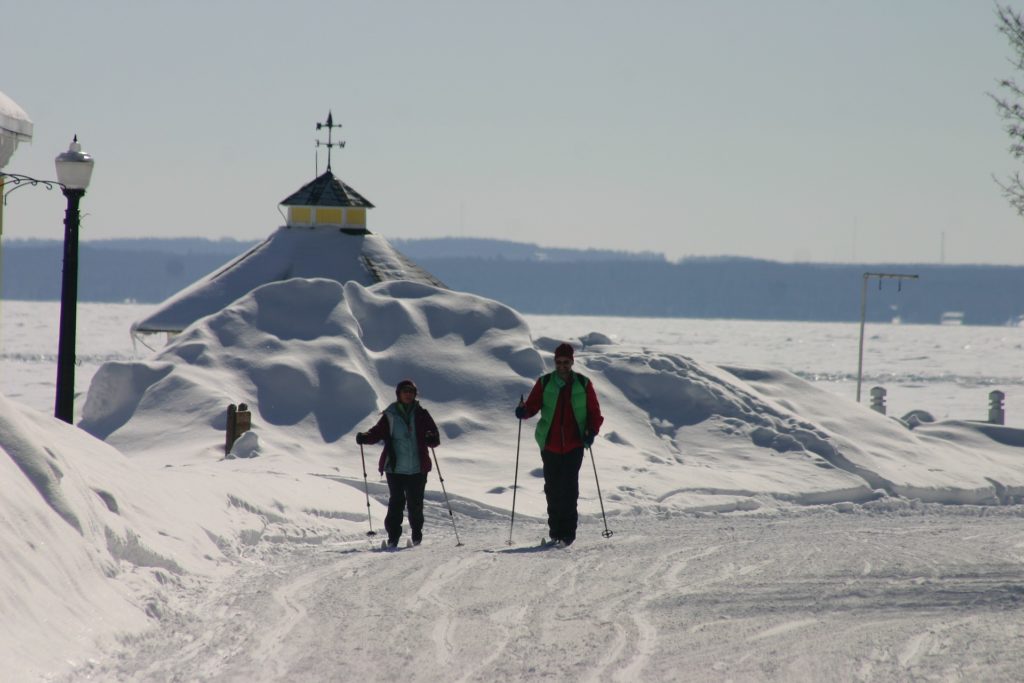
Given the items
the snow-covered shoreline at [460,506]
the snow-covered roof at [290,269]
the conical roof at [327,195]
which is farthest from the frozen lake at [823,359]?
the snow-covered shoreline at [460,506]

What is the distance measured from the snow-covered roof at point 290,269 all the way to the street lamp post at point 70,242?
11570 millimetres

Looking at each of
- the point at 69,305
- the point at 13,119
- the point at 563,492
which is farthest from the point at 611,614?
the point at 13,119

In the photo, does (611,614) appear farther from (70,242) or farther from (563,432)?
(70,242)

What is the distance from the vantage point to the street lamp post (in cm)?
1264

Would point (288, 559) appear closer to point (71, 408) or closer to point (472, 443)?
point (71, 408)

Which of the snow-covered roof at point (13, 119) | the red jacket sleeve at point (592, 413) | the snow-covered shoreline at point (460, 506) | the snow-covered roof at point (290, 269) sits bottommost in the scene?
the snow-covered shoreline at point (460, 506)

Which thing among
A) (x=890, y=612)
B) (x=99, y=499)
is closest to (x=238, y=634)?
(x=99, y=499)

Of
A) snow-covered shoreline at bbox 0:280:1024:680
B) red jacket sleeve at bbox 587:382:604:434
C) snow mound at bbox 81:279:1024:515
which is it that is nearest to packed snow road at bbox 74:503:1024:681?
snow-covered shoreline at bbox 0:280:1024:680

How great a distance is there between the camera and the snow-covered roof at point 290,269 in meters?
24.7

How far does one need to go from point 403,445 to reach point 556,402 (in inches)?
50.9

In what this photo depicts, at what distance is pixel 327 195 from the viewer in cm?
2692

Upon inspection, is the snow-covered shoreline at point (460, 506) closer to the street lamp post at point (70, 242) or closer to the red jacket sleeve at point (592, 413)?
the red jacket sleeve at point (592, 413)

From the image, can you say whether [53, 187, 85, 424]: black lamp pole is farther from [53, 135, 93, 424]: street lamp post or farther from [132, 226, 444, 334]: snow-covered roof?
[132, 226, 444, 334]: snow-covered roof

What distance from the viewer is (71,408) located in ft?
42.6
